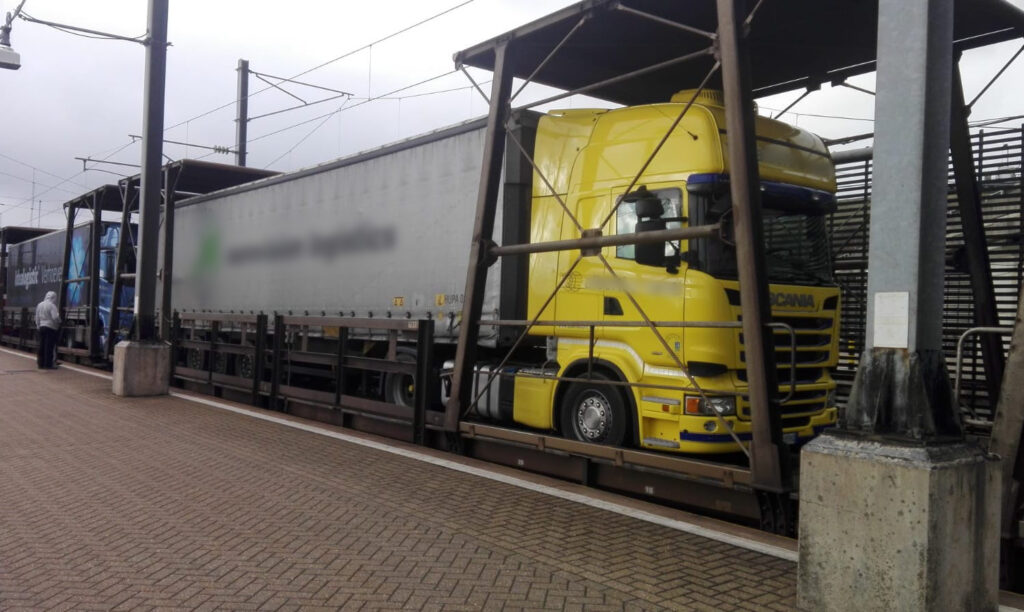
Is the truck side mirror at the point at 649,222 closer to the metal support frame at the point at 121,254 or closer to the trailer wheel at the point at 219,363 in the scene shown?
the trailer wheel at the point at 219,363

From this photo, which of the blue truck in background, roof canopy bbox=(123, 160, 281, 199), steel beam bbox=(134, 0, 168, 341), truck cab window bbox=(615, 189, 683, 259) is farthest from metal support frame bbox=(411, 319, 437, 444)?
the blue truck in background

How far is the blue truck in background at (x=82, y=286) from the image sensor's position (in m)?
20.2

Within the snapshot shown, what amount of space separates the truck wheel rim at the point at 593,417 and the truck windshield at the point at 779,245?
158 centimetres

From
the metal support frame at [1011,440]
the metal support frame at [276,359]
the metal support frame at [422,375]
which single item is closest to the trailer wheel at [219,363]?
the metal support frame at [276,359]

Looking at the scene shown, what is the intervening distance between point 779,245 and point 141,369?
11.0m

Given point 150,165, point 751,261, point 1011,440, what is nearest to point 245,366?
point 150,165

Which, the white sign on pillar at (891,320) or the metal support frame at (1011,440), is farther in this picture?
the metal support frame at (1011,440)

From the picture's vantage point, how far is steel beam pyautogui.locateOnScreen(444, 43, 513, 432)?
8930 mm

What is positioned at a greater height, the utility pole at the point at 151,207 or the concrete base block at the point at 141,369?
the utility pole at the point at 151,207

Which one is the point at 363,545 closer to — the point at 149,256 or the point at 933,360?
the point at 933,360

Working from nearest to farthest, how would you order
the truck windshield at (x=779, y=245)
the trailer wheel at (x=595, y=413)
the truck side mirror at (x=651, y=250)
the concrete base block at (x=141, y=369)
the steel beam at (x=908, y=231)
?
the steel beam at (x=908, y=231) → the truck windshield at (x=779, y=245) → the truck side mirror at (x=651, y=250) → the trailer wheel at (x=595, y=413) → the concrete base block at (x=141, y=369)

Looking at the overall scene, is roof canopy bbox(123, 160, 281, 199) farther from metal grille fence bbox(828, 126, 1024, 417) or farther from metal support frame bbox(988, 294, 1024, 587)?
metal support frame bbox(988, 294, 1024, 587)

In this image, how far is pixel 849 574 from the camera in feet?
14.5

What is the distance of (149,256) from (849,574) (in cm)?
1340
